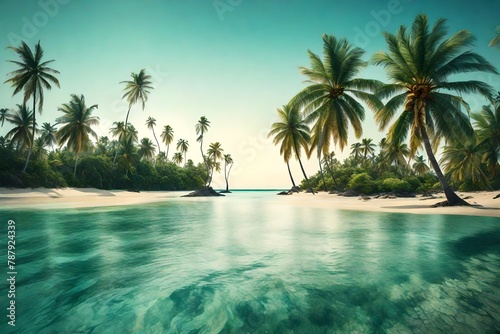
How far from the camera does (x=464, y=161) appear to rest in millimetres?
26984

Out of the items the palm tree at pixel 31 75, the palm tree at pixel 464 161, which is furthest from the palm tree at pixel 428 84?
the palm tree at pixel 31 75

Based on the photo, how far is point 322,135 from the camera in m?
20.8

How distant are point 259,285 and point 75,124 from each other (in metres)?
41.5

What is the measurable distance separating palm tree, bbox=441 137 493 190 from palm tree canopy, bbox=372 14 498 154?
1313 centimetres

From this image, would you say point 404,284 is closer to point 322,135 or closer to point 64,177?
point 322,135

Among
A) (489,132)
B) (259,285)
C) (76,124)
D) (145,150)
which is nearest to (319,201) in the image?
(489,132)

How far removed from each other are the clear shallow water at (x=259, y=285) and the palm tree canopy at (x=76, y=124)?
109 feet

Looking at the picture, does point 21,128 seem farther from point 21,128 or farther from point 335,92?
point 335,92

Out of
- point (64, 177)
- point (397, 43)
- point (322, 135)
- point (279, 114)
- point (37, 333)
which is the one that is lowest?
point (37, 333)

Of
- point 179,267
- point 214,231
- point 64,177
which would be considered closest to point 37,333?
point 179,267

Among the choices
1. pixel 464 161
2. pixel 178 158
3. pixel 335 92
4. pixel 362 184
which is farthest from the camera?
pixel 178 158

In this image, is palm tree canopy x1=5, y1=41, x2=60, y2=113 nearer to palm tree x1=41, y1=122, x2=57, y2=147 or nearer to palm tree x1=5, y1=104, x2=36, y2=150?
palm tree x1=5, y1=104, x2=36, y2=150

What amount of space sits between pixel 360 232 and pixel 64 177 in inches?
1633

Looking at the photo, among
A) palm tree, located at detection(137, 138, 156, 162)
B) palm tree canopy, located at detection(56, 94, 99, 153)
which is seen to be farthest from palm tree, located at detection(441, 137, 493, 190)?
palm tree, located at detection(137, 138, 156, 162)
